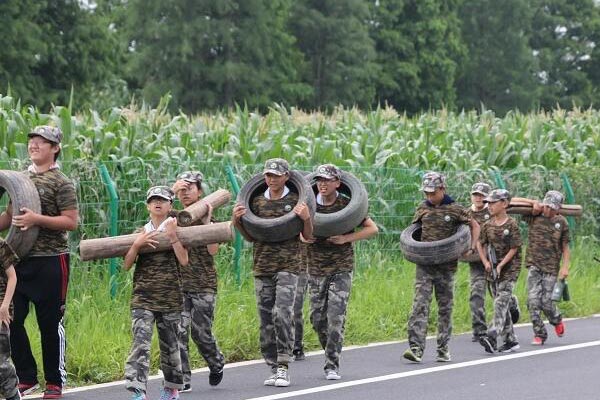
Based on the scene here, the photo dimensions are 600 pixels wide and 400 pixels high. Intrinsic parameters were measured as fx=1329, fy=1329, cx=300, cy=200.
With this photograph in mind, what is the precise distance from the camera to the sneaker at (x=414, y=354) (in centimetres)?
1252

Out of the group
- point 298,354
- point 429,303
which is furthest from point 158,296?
point 429,303

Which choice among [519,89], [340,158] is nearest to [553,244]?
[340,158]

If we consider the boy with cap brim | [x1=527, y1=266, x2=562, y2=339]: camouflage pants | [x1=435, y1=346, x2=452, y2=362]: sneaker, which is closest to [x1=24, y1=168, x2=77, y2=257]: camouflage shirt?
[x1=435, y1=346, x2=452, y2=362]: sneaker

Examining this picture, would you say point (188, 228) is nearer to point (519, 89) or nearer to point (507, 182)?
point (507, 182)

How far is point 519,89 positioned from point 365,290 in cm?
5412

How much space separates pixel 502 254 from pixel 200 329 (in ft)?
14.5

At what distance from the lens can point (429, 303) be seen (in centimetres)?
1279

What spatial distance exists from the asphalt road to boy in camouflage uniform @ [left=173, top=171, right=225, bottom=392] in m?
0.22

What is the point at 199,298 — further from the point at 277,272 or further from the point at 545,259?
the point at 545,259

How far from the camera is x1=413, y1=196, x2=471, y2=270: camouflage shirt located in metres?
12.8

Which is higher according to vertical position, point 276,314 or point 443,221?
point 443,221

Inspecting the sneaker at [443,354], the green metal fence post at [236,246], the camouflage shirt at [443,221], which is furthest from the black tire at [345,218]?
the green metal fence post at [236,246]

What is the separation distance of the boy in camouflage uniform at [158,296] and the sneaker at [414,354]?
3276 mm

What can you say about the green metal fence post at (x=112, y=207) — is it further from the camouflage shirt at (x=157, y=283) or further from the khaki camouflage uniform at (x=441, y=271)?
the camouflage shirt at (x=157, y=283)
